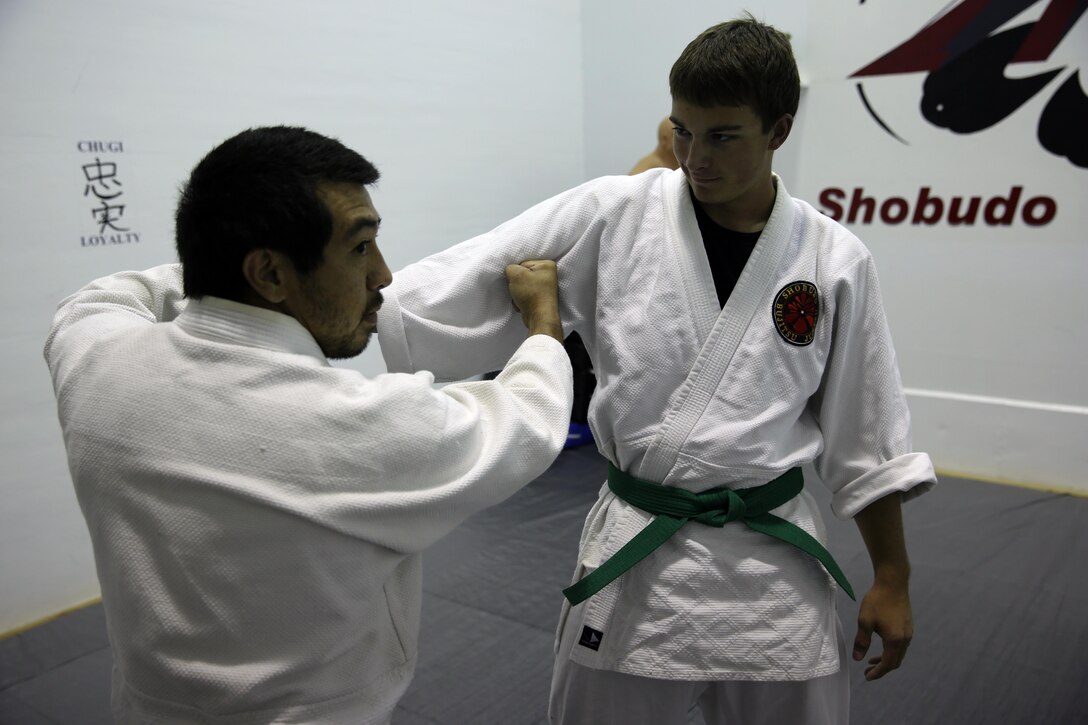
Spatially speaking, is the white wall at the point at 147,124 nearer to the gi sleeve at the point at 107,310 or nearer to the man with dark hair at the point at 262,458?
the gi sleeve at the point at 107,310

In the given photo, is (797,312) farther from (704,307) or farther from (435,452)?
Result: (435,452)

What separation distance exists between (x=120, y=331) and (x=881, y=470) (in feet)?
3.39

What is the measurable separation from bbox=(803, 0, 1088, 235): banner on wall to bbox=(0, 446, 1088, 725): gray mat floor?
1150 mm

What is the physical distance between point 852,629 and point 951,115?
6.98 feet

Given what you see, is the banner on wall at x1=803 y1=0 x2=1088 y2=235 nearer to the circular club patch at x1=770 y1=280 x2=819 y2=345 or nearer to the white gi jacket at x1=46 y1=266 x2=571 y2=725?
the circular club patch at x1=770 y1=280 x2=819 y2=345

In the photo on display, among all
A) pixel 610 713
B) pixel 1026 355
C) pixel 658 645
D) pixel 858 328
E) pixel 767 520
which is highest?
pixel 858 328

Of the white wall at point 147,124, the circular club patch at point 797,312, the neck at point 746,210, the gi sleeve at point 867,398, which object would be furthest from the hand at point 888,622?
the white wall at point 147,124

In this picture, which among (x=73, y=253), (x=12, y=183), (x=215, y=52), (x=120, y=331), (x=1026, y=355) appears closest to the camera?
(x=120, y=331)

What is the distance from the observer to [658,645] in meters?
1.19

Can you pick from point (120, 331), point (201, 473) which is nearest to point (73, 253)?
point (120, 331)

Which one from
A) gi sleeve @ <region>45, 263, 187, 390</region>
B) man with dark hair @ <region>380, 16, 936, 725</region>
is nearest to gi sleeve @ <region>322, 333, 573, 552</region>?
man with dark hair @ <region>380, 16, 936, 725</region>

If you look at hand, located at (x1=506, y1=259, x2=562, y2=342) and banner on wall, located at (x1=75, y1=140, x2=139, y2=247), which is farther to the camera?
banner on wall, located at (x1=75, y1=140, x2=139, y2=247)

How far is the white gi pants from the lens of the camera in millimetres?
1207

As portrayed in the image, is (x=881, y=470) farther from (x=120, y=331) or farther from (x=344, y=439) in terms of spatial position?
(x=120, y=331)
